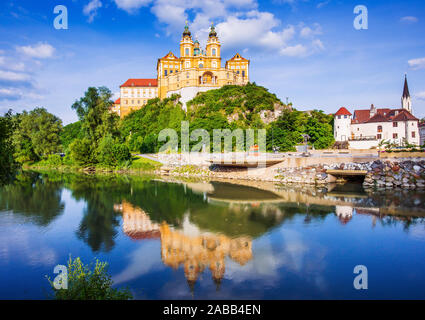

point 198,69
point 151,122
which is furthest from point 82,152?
point 198,69

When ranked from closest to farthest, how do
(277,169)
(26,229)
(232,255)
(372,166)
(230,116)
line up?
(232,255) < (26,229) < (372,166) < (277,169) < (230,116)

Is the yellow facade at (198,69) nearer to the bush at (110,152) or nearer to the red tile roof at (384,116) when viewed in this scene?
the bush at (110,152)

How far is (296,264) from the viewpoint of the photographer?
12461 mm

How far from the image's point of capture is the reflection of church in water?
12227 mm

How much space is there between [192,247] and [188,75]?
226 feet

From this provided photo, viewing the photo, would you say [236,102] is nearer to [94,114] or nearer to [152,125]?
[152,125]

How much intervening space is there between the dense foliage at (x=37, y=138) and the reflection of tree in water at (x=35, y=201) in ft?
95.2

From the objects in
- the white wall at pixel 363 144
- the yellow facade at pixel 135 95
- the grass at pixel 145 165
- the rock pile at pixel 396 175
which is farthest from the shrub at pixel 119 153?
the yellow facade at pixel 135 95

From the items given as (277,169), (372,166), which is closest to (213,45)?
(277,169)

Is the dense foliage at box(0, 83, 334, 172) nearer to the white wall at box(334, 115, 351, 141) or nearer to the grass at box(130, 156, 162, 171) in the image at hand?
the grass at box(130, 156, 162, 171)

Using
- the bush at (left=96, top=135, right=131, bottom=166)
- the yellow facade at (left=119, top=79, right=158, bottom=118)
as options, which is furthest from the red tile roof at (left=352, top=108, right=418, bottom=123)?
the yellow facade at (left=119, top=79, right=158, bottom=118)

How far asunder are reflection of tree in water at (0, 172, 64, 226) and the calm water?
9 cm
